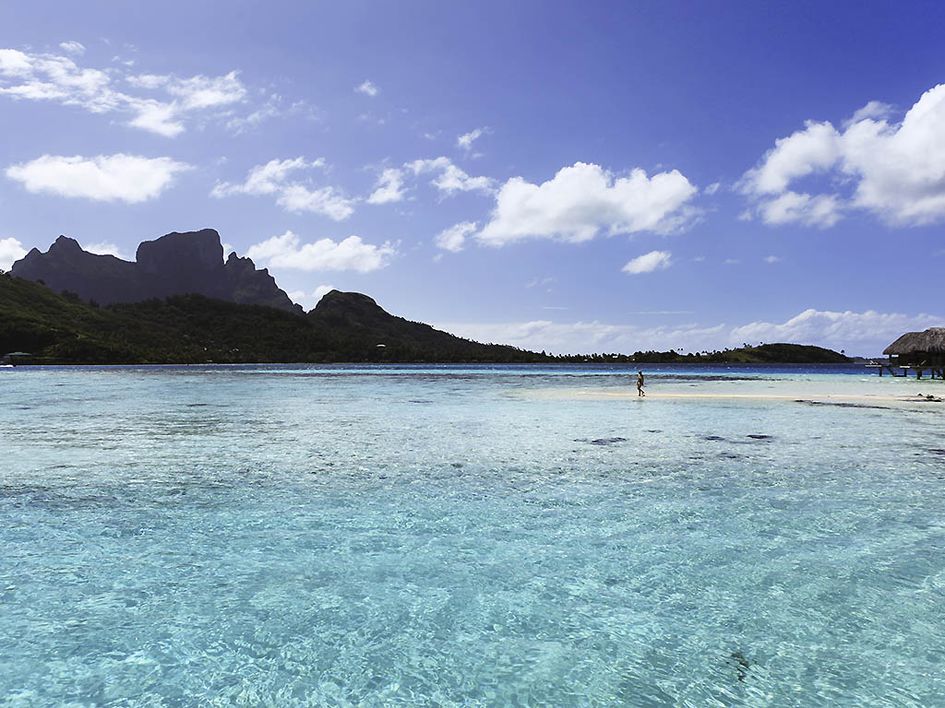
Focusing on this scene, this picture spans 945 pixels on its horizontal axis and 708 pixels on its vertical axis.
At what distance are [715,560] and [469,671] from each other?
5.31 m

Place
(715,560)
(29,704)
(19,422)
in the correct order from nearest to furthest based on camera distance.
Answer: (29,704)
(715,560)
(19,422)

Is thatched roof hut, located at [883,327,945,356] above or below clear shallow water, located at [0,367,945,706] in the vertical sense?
above

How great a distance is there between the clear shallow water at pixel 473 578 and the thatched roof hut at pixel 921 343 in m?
69.0

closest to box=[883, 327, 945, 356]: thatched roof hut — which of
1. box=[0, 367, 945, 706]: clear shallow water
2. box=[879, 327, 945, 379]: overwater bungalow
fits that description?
box=[879, 327, 945, 379]: overwater bungalow

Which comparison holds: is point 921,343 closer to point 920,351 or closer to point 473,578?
point 920,351

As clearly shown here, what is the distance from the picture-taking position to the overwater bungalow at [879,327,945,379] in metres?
75.8

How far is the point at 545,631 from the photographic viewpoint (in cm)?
742

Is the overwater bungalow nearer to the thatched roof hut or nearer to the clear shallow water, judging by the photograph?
the thatched roof hut

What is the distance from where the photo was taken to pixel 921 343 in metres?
78.1

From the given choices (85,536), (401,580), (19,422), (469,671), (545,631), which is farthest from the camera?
(19,422)

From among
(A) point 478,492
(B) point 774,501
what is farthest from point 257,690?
(B) point 774,501

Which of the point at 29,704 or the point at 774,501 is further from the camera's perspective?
the point at 774,501

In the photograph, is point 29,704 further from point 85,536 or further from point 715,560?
point 715,560

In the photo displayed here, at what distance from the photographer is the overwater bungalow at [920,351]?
7581cm
